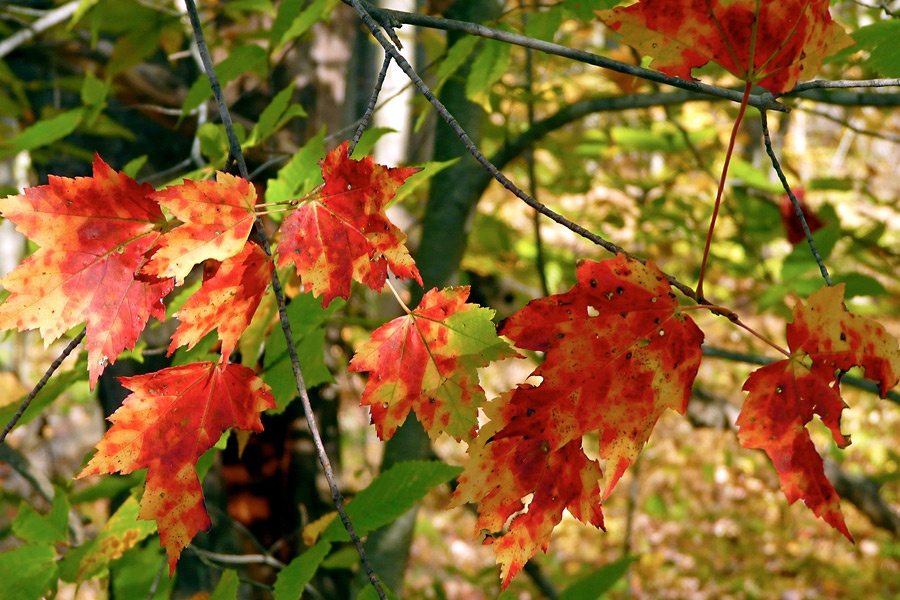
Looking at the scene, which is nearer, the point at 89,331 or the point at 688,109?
the point at 89,331

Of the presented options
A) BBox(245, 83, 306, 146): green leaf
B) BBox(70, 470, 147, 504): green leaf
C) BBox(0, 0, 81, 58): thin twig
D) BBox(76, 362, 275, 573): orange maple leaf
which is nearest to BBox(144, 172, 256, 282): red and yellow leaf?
BBox(76, 362, 275, 573): orange maple leaf

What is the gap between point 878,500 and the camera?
199 centimetres

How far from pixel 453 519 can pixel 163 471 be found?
18.1 ft

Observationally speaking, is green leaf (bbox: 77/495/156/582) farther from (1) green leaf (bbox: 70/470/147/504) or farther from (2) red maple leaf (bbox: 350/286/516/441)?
(2) red maple leaf (bbox: 350/286/516/441)

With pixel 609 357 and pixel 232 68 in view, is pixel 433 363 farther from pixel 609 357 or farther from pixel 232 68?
pixel 232 68

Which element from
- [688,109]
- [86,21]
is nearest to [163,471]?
[86,21]

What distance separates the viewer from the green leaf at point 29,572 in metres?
0.95

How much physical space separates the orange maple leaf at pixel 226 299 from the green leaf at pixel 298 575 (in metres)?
0.37

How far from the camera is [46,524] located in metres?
1.07

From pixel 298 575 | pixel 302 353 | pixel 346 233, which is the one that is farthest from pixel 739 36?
pixel 298 575

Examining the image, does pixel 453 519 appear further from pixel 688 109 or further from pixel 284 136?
pixel 284 136

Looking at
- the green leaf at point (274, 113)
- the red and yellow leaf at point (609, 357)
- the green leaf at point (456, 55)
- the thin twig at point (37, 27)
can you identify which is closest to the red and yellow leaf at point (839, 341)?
the red and yellow leaf at point (609, 357)

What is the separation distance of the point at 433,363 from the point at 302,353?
1.06 feet

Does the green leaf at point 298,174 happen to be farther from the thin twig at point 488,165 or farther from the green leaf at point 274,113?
the thin twig at point 488,165
